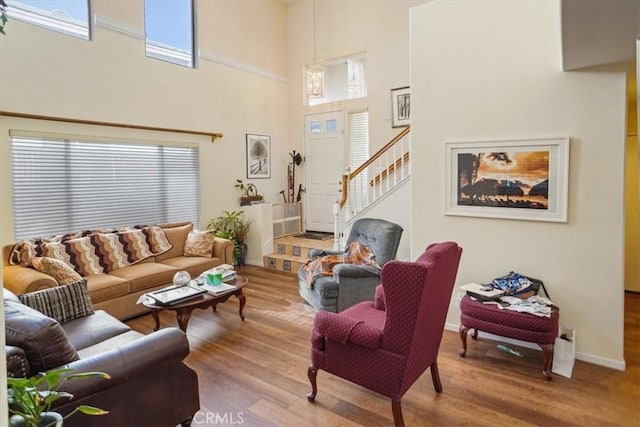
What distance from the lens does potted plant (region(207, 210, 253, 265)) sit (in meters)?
6.15

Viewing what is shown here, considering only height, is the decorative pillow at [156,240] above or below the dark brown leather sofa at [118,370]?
above

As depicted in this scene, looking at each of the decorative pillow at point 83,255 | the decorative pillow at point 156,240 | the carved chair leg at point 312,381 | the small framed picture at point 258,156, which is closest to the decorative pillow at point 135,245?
the decorative pillow at point 156,240

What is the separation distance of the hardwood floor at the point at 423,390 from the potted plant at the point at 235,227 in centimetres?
257

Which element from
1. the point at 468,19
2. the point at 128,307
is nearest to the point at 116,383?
the point at 128,307

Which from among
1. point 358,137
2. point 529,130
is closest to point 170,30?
point 358,137

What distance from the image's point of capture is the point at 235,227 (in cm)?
634

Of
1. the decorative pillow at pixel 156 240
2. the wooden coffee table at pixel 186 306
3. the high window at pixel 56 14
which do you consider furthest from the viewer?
the decorative pillow at pixel 156 240

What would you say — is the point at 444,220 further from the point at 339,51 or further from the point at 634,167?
the point at 339,51

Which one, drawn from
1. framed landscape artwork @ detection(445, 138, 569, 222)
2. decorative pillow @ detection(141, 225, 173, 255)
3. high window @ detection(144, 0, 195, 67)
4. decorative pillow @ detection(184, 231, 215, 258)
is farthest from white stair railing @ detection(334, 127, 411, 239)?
high window @ detection(144, 0, 195, 67)

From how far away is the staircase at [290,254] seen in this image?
593 centimetres

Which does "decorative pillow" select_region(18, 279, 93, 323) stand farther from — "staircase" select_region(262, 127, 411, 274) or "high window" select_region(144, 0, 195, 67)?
"high window" select_region(144, 0, 195, 67)

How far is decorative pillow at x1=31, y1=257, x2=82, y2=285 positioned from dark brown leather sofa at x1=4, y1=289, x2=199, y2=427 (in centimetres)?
172

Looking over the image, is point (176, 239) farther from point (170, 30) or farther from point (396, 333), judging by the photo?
point (396, 333)

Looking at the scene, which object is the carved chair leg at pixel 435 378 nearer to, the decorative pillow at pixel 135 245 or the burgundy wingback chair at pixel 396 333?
the burgundy wingback chair at pixel 396 333
